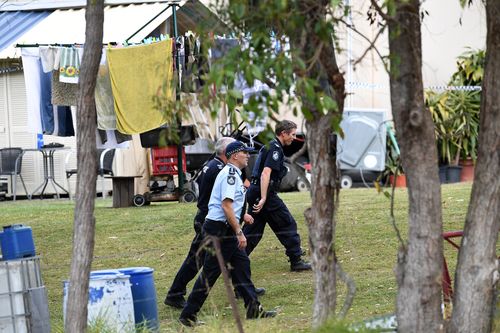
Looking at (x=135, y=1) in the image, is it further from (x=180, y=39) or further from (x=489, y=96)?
(x=489, y=96)

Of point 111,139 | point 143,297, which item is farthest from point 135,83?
point 143,297

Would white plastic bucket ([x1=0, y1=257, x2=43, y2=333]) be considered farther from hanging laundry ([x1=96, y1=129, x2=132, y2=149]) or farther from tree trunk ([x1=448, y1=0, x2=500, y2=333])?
hanging laundry ([x1=96, y1=129, x2=132, y2=149])

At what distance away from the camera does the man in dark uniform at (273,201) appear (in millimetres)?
11797

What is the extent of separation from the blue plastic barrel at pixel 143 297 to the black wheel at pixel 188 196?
27.4ft

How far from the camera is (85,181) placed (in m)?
7.02

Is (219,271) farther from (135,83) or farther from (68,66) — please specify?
(68,66)

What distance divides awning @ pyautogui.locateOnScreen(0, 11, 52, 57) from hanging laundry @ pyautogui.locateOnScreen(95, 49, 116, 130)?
2185mm

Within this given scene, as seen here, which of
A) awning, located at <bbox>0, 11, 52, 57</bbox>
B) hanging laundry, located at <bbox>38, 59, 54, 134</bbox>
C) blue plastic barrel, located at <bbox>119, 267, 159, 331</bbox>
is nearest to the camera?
blue plastic barrel, located at <bbox>119, 267, 159, 331</bbox>

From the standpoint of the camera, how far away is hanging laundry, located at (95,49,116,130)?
14695 millimetres

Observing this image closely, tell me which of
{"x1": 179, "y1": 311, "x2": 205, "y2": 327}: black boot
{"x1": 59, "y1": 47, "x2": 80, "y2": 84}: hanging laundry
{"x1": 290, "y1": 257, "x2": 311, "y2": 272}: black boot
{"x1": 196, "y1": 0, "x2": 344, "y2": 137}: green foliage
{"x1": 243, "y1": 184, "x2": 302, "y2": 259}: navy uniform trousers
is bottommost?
{"x1": 179, "y1": 311, "x2": 205, "y2": 327}: black boot

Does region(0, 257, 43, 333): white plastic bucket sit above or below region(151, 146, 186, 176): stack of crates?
below

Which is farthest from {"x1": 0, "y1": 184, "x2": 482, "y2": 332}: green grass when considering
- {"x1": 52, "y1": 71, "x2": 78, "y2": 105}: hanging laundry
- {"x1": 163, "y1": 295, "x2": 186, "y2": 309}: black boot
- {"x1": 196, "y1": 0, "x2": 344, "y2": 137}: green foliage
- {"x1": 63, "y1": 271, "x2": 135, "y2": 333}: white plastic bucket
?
{"x1": 196, "y1": 0, "x2": 344, "y2": 137}: green foliage

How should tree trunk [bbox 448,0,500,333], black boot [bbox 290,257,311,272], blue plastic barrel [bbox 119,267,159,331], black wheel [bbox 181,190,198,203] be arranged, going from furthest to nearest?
black wheel [bbox 181,190,198,203] < black boot [bbox 290,257,311,272] < blue plastic barrel [bbox 119,267,159,331] < tree trunk [bbox 448,0,500,333]

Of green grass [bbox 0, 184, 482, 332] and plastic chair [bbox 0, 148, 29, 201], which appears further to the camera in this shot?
plastic chair [bbox 0, 148, 29, 201]
